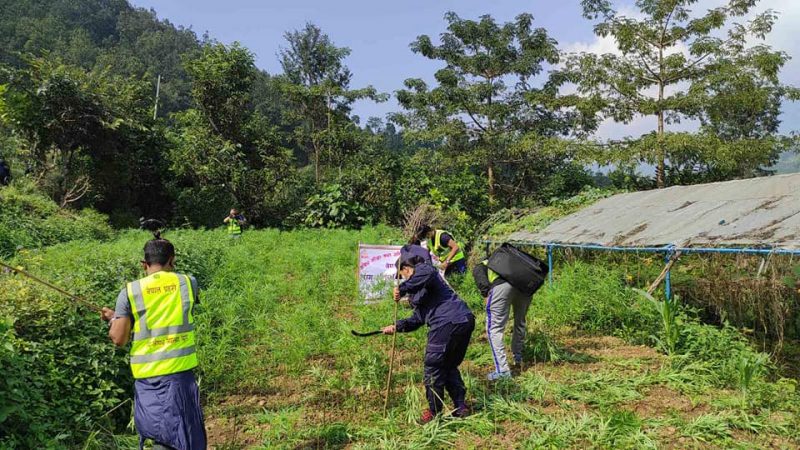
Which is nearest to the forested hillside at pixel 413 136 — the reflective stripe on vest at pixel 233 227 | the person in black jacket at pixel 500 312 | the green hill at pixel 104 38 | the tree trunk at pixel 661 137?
the tree trunk at pixel 661 137

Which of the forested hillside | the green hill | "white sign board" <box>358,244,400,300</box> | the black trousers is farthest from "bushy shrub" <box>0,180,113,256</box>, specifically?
the green hill

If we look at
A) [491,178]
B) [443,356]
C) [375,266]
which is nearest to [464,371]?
[443,356]

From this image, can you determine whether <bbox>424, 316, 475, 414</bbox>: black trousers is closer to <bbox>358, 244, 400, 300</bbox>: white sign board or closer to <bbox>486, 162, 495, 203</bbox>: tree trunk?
<bbox>358, 244, 400, 300</bbox>: white sign board

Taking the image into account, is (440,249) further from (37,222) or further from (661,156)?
(661,156)

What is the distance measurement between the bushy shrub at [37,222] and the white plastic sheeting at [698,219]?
35.3ft

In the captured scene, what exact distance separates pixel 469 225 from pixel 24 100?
14618 mm

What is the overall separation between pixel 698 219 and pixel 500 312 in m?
4.30

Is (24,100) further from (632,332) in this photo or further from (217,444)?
(632,332)

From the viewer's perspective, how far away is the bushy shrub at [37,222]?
1079cm

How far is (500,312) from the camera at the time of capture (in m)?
5.48

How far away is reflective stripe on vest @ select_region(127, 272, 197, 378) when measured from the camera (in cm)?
316

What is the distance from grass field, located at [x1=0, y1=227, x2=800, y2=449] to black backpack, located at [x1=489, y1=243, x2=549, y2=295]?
964mm

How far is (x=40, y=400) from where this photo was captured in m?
3.69

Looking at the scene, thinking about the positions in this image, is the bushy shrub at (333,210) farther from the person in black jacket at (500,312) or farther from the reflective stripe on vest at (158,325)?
the reflective stripe on vest at (158,325)
